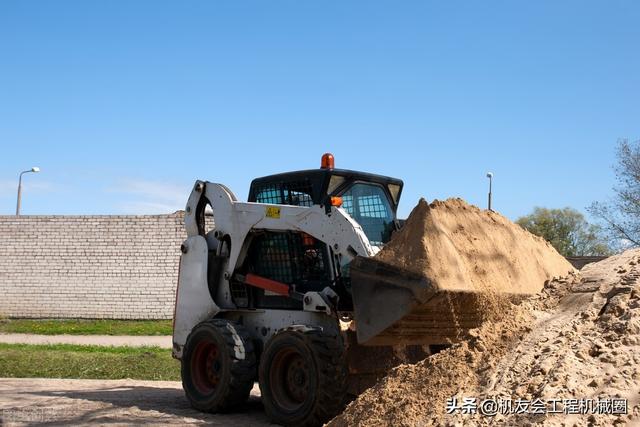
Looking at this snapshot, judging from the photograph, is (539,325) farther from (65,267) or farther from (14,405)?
(65,267)

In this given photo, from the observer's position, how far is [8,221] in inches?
886

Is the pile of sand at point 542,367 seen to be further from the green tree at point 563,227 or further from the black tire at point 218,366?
the green tree at point 563,227

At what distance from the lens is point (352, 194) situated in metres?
8.41

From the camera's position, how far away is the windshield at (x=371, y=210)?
8.33 metres

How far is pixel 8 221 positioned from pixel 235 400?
16.5m

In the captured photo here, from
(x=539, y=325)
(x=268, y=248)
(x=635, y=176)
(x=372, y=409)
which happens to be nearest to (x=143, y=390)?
(x=268, y=248)

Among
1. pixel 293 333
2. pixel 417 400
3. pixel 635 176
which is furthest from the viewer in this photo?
pixel 635 176

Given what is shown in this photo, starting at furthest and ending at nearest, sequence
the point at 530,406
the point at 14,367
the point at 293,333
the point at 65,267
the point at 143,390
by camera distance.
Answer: the point at 65,267 < the point at 14,367 < the point at 143,390 < the point at 293,333 < the point at 530,406

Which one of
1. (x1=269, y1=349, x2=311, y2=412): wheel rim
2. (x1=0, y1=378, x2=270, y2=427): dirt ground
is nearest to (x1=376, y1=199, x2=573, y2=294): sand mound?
(x1=269, y1=349, x2=311, y2=412): wheel rim

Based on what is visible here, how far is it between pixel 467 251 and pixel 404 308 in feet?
2.60

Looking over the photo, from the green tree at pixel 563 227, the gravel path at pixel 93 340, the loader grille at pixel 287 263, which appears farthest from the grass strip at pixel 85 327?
the green tree at pixel 563 227

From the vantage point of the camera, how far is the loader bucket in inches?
242

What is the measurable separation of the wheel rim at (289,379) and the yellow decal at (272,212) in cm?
163

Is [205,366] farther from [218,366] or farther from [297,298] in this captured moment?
[297,298]
